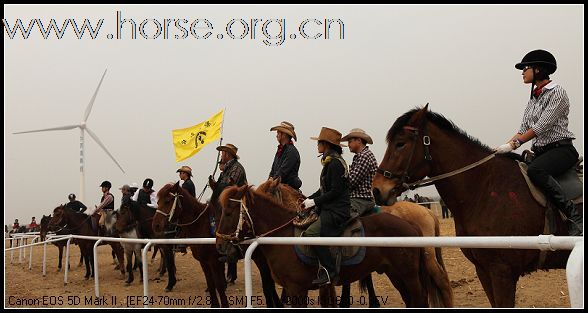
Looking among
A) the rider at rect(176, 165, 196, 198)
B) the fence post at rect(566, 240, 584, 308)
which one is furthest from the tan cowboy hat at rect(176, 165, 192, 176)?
the fence post at rect(566, 240, 584, 308)

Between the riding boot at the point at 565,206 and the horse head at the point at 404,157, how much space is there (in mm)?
1174

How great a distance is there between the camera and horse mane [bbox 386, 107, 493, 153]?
5664 mm

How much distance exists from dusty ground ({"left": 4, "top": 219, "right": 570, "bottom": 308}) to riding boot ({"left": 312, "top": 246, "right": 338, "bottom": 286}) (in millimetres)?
2628

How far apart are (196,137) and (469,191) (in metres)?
9.00

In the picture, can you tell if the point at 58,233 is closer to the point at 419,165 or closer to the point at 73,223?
the point at 73,223

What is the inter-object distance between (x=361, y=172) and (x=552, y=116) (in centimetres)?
233

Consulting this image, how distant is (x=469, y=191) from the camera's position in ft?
18.0

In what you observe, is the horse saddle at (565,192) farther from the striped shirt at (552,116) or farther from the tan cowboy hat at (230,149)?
the tan cowboy hat at (230,149)

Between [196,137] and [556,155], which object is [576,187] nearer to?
[556,155]

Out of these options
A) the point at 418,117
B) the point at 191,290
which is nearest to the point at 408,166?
the point at 418,117

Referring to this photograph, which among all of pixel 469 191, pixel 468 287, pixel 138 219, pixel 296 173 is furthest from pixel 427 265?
pixel 138 219

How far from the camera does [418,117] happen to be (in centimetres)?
565

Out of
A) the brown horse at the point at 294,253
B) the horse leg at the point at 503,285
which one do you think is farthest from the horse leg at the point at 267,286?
the horse leg at the point at 503,285

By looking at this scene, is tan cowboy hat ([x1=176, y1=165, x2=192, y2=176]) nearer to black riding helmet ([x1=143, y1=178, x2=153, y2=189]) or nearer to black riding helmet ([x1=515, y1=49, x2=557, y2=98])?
black riding helmet ([x1=143, y1=178, x2=153, y2=189])
